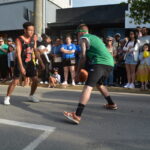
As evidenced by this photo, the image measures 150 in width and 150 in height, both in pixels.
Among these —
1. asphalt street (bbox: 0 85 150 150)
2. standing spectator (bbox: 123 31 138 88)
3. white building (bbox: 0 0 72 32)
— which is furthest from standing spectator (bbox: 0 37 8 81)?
white building (bbox: 0 0 72 32)

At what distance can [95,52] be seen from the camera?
5.34m

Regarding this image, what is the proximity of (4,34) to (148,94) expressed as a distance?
16.5 metres

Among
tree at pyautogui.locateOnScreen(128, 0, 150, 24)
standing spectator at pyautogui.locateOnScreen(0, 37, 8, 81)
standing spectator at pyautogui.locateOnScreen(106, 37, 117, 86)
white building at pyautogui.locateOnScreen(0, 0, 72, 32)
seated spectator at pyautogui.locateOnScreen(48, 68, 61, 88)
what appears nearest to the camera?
standing spectator at pyautogui.locateOnScreen(106, 37, 117, 86)

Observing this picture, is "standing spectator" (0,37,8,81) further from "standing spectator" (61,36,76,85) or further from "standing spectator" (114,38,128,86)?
"standing spectator" (114,38,128,86)

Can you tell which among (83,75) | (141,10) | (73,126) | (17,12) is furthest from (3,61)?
(17,12)

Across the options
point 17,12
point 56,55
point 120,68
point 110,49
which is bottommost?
point 120,68

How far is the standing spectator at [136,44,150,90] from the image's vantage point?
356 inches

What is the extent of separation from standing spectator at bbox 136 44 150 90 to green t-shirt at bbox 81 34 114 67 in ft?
12.9

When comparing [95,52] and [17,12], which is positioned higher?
[17,12]

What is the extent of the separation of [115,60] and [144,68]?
4.76 ft

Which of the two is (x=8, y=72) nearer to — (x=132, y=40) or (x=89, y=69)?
(x=132, y=40)

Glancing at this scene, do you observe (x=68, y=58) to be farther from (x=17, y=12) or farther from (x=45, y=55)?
(x=17, y=12)

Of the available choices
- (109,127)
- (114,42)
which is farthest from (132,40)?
(109,127)

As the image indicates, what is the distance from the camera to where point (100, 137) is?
4.35 m
